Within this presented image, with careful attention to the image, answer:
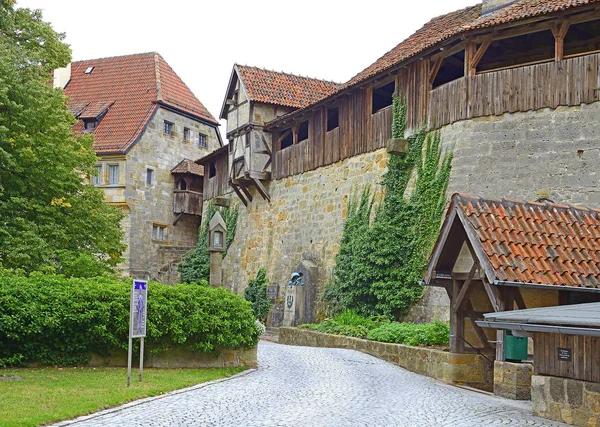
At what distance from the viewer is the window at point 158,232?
138ft

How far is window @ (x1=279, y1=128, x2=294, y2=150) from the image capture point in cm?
3247

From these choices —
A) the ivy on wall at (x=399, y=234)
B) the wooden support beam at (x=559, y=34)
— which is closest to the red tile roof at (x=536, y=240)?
the wooden support beam at (x=559, y=34)

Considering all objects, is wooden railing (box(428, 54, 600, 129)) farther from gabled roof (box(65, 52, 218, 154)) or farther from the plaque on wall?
gabled roof (box(65, 52, 218, 154))

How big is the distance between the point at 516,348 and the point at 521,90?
9394mm

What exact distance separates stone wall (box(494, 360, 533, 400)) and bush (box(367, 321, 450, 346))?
3.68 m

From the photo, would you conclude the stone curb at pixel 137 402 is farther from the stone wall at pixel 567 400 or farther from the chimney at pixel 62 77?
the chimney at pixel 62 77

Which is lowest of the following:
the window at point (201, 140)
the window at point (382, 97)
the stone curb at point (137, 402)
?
the stone curb at point (137, 402)

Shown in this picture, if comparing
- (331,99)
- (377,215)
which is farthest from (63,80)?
(377,215)

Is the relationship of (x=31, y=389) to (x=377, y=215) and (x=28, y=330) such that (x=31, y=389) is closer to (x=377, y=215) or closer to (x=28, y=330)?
(x=28, y=330)

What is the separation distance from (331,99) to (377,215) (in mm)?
4950

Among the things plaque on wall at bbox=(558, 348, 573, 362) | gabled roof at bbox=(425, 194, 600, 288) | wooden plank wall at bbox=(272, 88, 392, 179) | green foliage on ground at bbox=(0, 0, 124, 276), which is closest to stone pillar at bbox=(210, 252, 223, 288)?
wooden plank wall at bbox=(272, 88, 392, 179)

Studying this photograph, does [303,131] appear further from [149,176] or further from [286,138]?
[149,176]

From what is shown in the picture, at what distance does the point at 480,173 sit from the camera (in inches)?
846

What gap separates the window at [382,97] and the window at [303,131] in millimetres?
4224
